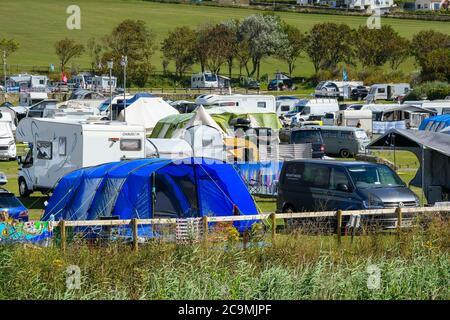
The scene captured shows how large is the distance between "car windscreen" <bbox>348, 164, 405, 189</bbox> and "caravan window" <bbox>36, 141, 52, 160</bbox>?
32.6ft

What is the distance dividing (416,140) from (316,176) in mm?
3440

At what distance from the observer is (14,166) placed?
37375 mm

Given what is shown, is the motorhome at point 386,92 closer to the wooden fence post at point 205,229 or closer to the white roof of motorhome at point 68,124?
the white roof of motorhome at point 68,124

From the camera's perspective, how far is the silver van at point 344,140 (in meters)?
41.5

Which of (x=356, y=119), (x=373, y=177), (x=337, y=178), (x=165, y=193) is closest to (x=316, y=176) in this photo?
(x=337, y=178)

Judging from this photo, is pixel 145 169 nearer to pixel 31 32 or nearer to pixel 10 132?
pixel 10 132

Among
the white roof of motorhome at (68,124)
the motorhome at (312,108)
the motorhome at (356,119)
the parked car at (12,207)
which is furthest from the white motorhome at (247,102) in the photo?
Result: the parked car at (12,207)

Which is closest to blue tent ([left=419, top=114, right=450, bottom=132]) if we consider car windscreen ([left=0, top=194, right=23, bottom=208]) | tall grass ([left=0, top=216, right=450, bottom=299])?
car windscreen ([left=0, top=194, right=23, bottom=208])

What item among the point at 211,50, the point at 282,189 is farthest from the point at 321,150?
the point at 211,50

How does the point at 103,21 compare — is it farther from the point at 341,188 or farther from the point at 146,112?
the point at 341,188
